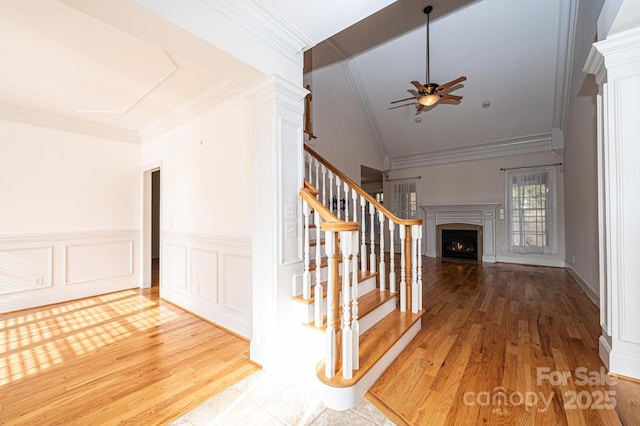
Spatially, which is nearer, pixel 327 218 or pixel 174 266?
pixel 327 218

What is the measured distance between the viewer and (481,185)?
22.0 feet

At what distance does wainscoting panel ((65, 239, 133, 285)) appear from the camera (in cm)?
384

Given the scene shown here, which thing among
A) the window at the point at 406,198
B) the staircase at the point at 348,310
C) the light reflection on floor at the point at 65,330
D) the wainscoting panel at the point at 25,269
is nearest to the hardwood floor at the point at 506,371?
the staircase at the point at 348,310

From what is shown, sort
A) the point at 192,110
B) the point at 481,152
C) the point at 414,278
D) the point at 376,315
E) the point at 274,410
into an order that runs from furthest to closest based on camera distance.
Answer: the point at 481,152 < the point at 192,110 < the point at 414,278 < the point at 376,315 < the point at 274,410

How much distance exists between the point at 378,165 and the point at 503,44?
11.7 feet

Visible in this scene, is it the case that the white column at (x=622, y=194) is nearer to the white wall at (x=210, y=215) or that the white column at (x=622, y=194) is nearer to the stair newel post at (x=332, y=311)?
the stair newel post at (x=332, y=311)

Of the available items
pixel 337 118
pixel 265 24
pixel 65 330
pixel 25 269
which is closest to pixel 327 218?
pixel 265 24

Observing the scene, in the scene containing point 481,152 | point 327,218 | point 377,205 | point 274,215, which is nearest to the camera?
point 327,218

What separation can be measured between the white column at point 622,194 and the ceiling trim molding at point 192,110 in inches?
118

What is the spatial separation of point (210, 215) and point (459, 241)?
6.12 m

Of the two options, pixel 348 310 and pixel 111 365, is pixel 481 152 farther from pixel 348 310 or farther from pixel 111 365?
pixel 111 365

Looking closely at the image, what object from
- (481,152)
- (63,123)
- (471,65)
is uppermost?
(471,65)

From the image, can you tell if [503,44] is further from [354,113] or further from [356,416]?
[356,416]

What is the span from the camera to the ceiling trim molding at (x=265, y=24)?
1749 millimetres
